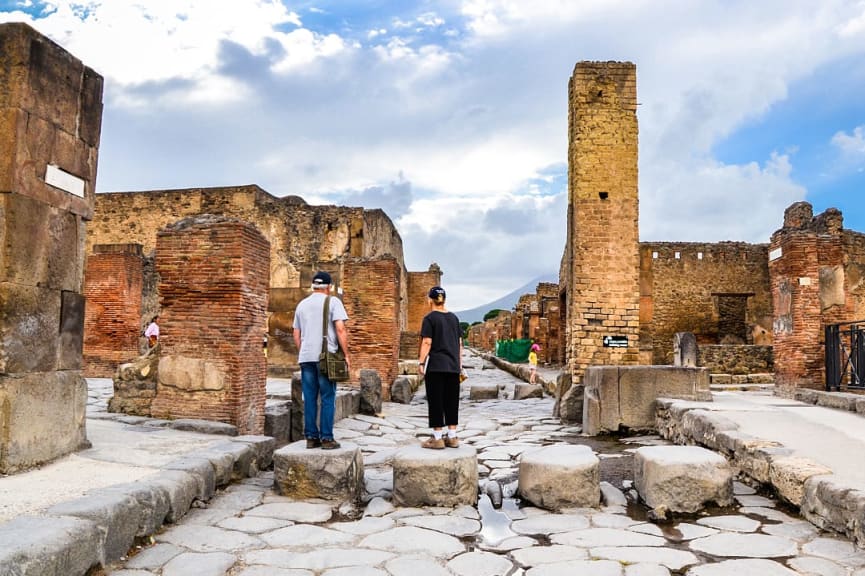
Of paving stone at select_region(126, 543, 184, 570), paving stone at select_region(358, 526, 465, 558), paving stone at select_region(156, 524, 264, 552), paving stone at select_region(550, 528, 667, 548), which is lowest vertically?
paving stone at select_region(126, 543, 184, 570)

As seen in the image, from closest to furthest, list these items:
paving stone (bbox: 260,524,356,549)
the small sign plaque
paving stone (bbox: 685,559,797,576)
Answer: paving stone (bbox: 685,559,797,576)
paving stone (bbox: 260,524,356,549)
the small sign plaque

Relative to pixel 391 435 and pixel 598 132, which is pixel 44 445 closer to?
pixel 391 435

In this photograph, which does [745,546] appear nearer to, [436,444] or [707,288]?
[436,444]

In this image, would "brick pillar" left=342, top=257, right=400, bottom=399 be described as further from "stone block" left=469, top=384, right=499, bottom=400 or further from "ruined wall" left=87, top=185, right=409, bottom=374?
"ruined wall" left=87, top=185, right=409, bottom=374

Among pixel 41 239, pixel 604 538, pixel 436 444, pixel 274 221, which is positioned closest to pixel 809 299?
pixel 436 444

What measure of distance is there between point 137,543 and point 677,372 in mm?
6892

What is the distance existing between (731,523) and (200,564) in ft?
10.6

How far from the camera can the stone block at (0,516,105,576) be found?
2740 millimetres

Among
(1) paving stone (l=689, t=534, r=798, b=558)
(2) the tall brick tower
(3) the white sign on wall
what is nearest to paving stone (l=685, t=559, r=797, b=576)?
(1) paving stone (l=689, t=534, r=798, b=558)

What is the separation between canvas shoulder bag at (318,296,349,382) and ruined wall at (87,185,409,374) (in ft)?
61.6

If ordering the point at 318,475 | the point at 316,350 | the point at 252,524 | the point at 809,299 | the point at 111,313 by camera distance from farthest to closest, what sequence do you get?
the point at 111,313 → the point at 809,299 → the point at 316,350 → the point at 318,475 → the point at 252,524

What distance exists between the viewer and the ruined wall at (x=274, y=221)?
2661cm

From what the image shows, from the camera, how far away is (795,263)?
440 inches

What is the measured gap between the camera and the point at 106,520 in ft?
11.3
